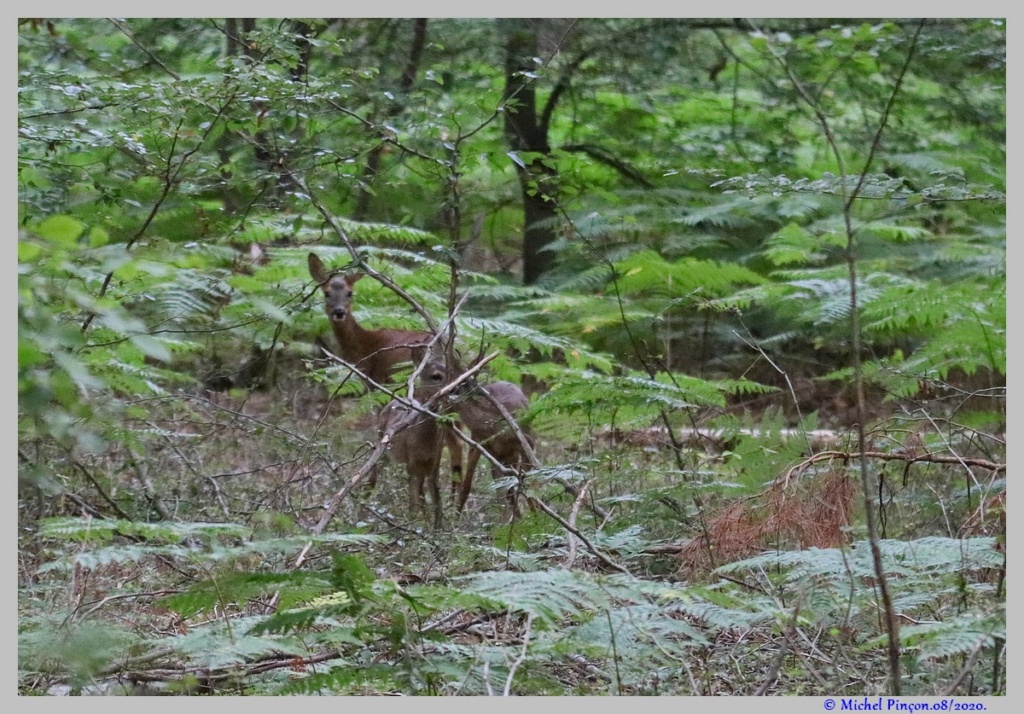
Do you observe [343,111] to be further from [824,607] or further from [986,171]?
[986,171]

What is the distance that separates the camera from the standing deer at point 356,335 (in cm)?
787

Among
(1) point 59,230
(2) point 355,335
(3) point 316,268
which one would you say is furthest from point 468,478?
(1) point 59,230

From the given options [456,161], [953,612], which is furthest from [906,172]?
[953,612]

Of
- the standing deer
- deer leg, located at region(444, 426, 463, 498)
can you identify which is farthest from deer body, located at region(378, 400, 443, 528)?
the standing deer

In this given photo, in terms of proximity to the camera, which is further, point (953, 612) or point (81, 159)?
point (81, 159)

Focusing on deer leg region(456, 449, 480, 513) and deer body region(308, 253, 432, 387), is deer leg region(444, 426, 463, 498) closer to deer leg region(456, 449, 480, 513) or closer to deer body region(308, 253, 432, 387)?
deer leg region(456, 449, 480, 513)

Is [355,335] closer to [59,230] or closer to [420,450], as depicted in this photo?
[420,450]

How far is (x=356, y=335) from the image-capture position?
9.38 meters

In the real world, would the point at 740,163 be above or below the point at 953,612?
above

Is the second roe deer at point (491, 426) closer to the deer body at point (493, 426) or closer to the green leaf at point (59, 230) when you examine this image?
the deer body at point (493, 426)

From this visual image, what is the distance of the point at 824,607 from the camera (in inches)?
142

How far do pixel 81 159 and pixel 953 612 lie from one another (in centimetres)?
469

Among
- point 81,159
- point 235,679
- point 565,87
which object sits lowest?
point 235,679

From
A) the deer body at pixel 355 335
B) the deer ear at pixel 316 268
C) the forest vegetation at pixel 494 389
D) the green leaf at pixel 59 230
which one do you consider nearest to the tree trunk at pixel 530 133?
the forest vegetation at pixel 494 389
